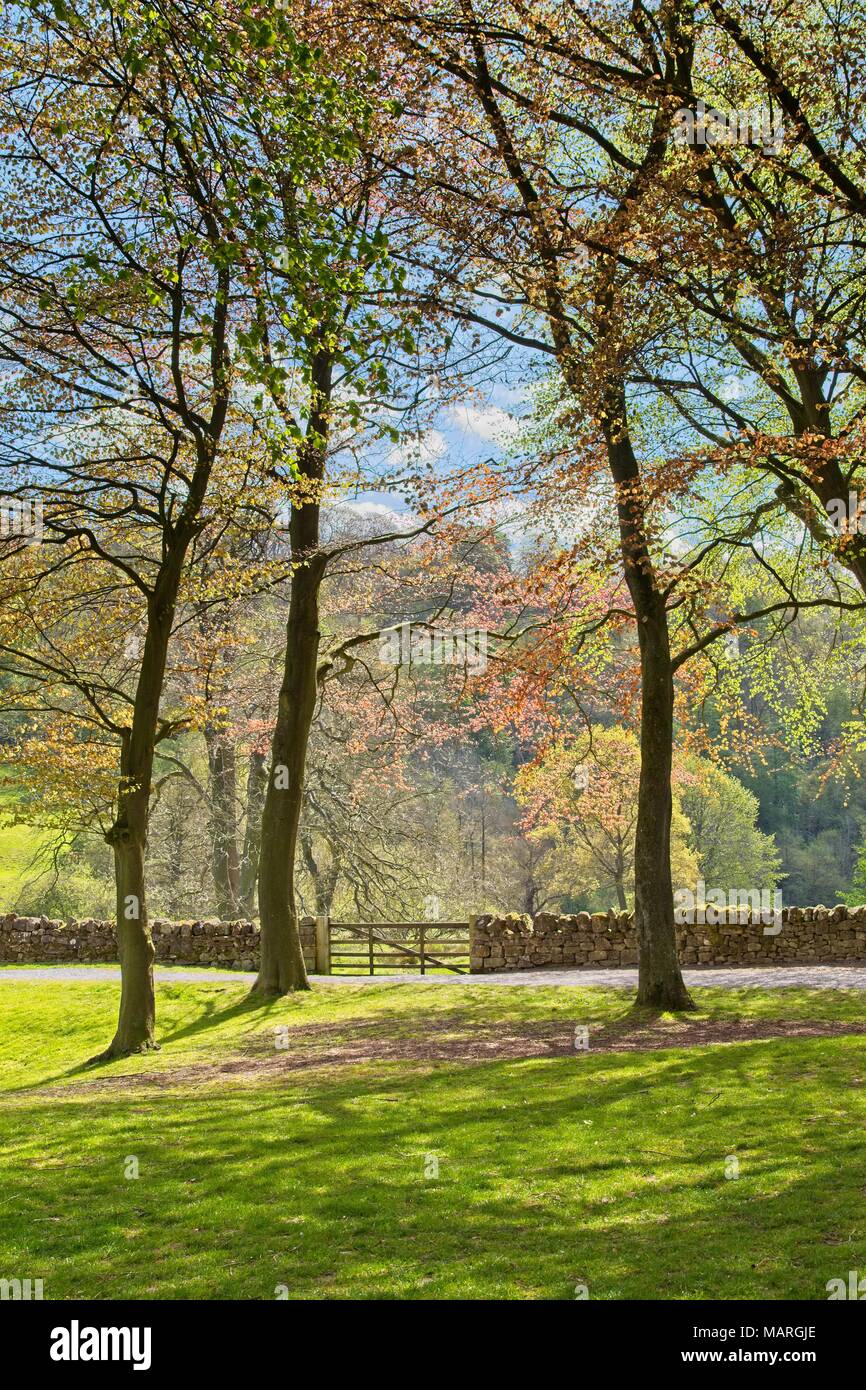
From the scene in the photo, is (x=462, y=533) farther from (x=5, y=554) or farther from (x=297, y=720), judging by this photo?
(x=5, y=554)

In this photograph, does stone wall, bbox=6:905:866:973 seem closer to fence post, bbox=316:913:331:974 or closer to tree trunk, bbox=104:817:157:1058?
fence post, bbox=316:913:331:974

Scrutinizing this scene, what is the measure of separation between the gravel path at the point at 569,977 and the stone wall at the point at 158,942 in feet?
1.65

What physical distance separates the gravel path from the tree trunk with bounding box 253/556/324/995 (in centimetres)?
169

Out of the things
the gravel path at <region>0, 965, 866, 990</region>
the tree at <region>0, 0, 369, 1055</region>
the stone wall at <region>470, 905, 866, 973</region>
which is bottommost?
the gravel path at <region>0, 965, 866, 990</region>

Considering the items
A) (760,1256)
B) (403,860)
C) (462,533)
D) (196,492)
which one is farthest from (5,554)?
(403,860)

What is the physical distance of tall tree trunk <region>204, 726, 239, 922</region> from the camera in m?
25.0

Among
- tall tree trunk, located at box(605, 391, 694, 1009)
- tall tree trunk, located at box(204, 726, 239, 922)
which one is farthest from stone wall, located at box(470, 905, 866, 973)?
tall tree trunk, located at box(204, 726, 239, 922)

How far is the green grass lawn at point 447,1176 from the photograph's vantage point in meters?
4.88

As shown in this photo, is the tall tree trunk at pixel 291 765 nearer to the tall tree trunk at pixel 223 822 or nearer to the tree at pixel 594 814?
the tree at pixel 594 814

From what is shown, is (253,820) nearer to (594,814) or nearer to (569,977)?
(594,814)

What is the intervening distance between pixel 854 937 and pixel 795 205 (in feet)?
47.5

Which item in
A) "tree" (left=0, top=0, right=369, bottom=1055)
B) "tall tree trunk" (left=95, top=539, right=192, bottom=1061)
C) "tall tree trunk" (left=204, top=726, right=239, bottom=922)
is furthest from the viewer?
"tall tree trunk" (left=204, top=726, right=239, bottom=922)

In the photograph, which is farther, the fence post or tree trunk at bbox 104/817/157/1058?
the fence post
